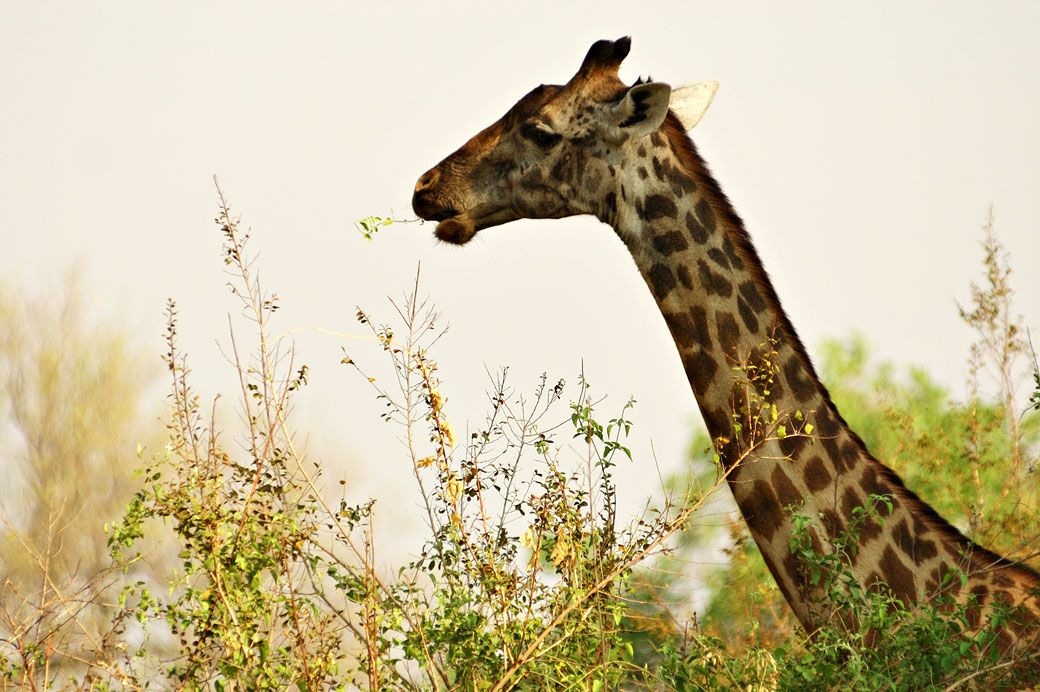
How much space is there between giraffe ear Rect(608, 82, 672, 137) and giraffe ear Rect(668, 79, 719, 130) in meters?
0.94

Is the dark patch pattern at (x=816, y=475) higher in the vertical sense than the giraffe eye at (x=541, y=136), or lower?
lower

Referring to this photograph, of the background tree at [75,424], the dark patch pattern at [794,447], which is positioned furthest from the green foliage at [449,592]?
the background tree at [75,424]

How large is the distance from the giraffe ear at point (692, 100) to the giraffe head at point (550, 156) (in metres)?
0.67

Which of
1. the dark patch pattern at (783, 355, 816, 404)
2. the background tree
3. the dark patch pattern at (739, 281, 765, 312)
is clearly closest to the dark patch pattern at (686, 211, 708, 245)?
the dark patch pattern at (739, 281, 765, 312)

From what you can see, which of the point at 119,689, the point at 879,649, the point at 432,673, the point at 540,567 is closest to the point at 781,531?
the point at 879,649

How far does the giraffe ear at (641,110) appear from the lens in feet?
16.4

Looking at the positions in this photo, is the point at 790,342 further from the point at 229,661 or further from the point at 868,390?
the point at 868,390

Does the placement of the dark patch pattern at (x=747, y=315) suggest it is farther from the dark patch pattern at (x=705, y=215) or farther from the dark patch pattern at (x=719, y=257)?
the dark patch pattern at (x=705, y=215)

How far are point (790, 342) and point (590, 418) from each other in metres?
1.04

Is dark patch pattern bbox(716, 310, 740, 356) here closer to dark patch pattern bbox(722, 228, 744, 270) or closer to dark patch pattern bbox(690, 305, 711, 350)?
dark patch pattern bbox(690, 305, 711, 350)

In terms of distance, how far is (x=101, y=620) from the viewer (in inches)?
478

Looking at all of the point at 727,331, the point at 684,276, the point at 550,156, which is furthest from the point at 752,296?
the point at 550,156

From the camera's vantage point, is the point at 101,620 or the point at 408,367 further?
the point at 101,620

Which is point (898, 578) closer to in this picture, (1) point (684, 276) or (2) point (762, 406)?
(2) point (762, 406)
